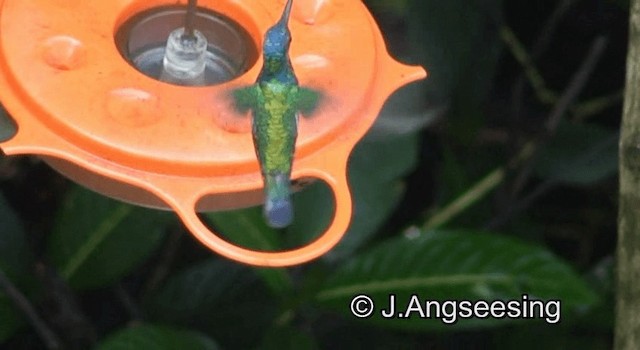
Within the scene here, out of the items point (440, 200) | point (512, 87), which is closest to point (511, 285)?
point (440, 200)

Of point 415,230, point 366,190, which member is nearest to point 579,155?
point 415,230

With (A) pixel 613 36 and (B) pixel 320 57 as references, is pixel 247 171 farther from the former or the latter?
(A) pixel 613 36

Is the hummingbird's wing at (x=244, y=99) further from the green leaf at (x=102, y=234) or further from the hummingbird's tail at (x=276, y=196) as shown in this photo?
the green leaf at (x=102, y=234)

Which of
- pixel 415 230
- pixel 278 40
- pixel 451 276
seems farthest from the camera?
pixel 415 230

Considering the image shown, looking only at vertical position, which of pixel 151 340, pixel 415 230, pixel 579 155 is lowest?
pixel 151 340

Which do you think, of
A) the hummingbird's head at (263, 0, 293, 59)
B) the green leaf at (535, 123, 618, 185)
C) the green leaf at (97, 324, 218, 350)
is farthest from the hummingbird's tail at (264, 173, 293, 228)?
the green leaf at (535, 123, 618, 185)

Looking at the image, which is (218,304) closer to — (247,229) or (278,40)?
(247,229)

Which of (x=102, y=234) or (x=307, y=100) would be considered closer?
(x=307, y=100)

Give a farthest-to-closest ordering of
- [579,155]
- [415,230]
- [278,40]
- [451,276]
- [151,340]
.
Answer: [579,155] < [415,230] < [451,276] < [151,340] < [278,40]
